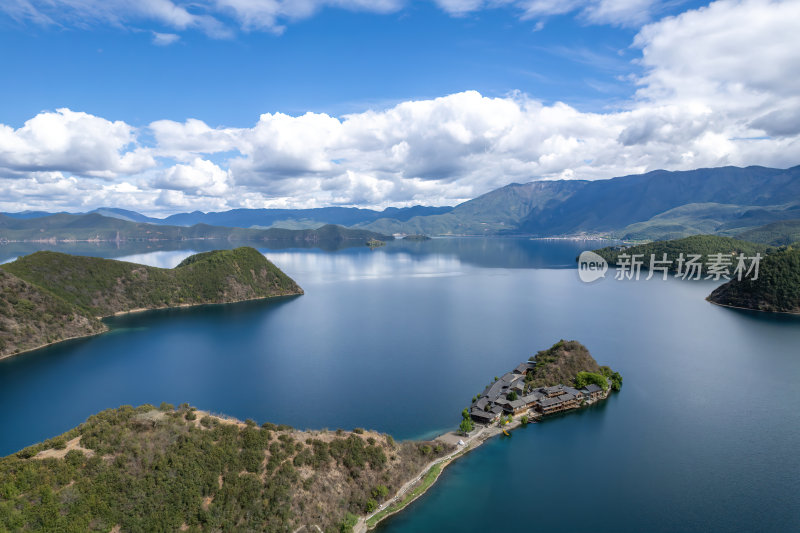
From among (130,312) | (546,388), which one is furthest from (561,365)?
(130,312)

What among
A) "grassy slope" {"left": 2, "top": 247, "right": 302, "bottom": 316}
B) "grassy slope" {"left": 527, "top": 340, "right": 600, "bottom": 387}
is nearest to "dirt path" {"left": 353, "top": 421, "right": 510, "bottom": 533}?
"grassy slope" {"left": 527, "top": 340, "right": 600, "bottom": 387}

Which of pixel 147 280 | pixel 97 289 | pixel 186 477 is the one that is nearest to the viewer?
pixel 186 477

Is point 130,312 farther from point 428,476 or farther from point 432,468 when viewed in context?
point 428,476

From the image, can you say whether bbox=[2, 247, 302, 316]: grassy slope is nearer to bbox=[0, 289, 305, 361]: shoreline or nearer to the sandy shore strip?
bbox=[0, 289, 305, 361]: shoreline

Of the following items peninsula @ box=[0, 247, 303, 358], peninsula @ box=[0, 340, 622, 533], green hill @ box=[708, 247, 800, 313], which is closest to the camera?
peninsula @ box=[0, 340, 622, 533]

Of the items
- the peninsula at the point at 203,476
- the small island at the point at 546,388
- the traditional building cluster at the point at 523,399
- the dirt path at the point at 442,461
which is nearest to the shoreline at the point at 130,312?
the peninsula at the point at 203,476

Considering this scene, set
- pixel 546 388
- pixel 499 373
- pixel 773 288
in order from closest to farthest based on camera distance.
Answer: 1. pixel 546 388
2. pixel 499 373
3. pixel 773 288

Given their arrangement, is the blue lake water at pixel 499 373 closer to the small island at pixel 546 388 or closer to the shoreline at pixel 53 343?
the shoreline at pixel 53 343
